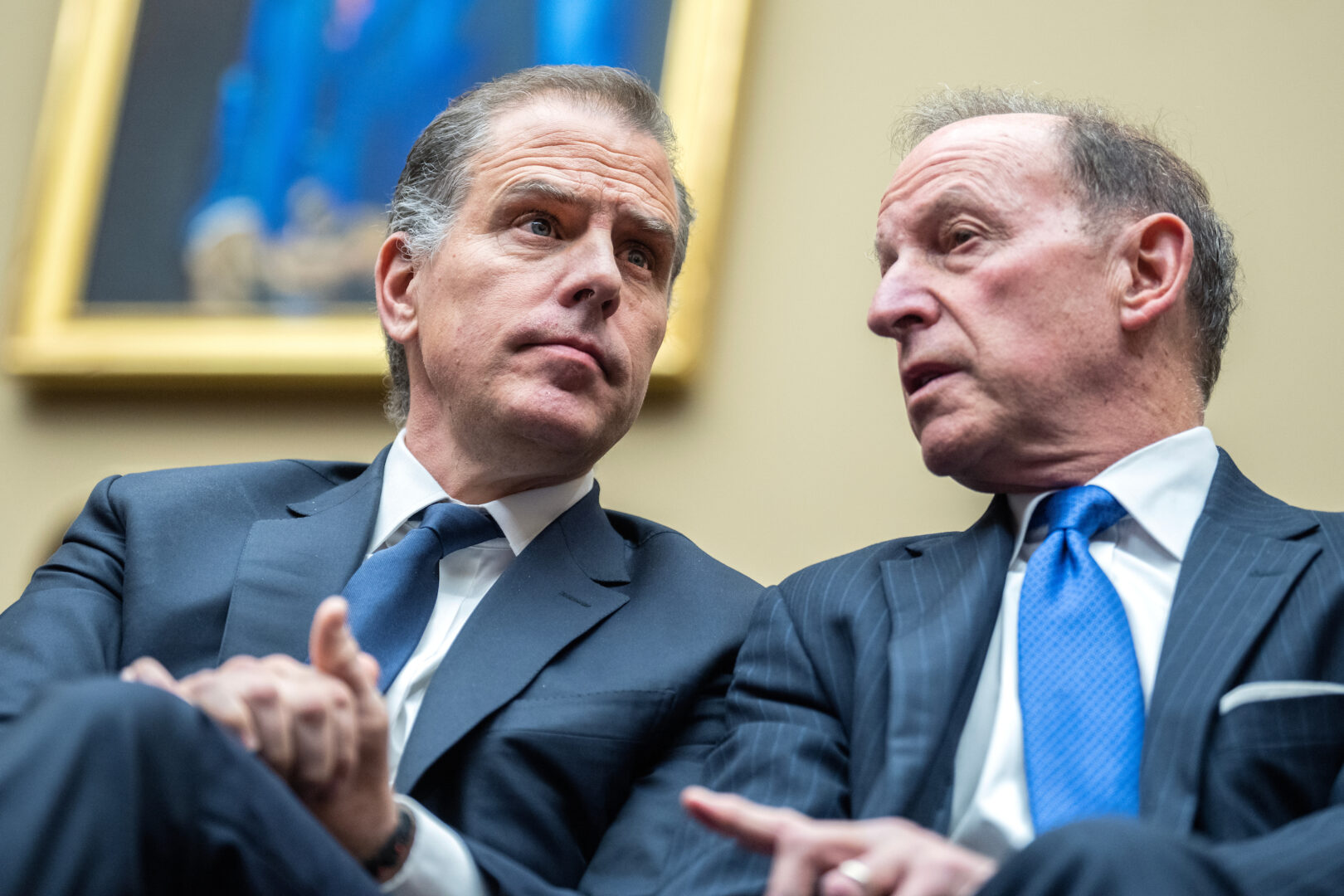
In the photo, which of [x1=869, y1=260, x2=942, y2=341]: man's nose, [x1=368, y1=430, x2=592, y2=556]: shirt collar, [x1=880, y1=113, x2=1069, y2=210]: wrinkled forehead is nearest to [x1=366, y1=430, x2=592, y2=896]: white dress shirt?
[x1=368, y1=430, x2=592, y2=556]: shirt collar

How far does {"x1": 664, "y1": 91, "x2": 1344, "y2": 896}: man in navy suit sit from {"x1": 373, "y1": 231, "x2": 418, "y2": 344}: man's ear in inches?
29.0

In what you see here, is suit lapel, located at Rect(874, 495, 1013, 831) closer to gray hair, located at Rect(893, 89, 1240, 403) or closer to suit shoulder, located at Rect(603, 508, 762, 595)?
suit shoulder, located at Rect(603, 508, 762, 595)

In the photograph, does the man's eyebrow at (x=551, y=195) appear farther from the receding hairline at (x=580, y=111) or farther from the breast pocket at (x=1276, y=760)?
the breast pocket at (x=1276, y=760)

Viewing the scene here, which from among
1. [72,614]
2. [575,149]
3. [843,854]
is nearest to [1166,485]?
[843,854]

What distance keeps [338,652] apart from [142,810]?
24 centimetres

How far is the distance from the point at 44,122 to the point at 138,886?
274cm

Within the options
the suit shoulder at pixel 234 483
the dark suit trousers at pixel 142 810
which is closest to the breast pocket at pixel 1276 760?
the dark suit trousers at pixel 142 810

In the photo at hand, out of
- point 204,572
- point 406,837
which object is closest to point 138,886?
point 406,837

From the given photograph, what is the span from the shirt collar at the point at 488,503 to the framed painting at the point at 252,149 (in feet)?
3.07

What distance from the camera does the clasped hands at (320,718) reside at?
3.87 feet

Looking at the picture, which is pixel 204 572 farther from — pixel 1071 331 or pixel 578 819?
pixel 1071 331

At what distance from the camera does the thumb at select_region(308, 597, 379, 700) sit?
3.89 ft

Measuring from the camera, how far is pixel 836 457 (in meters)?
2.71

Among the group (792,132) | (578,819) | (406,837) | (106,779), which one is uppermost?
(792,132)
